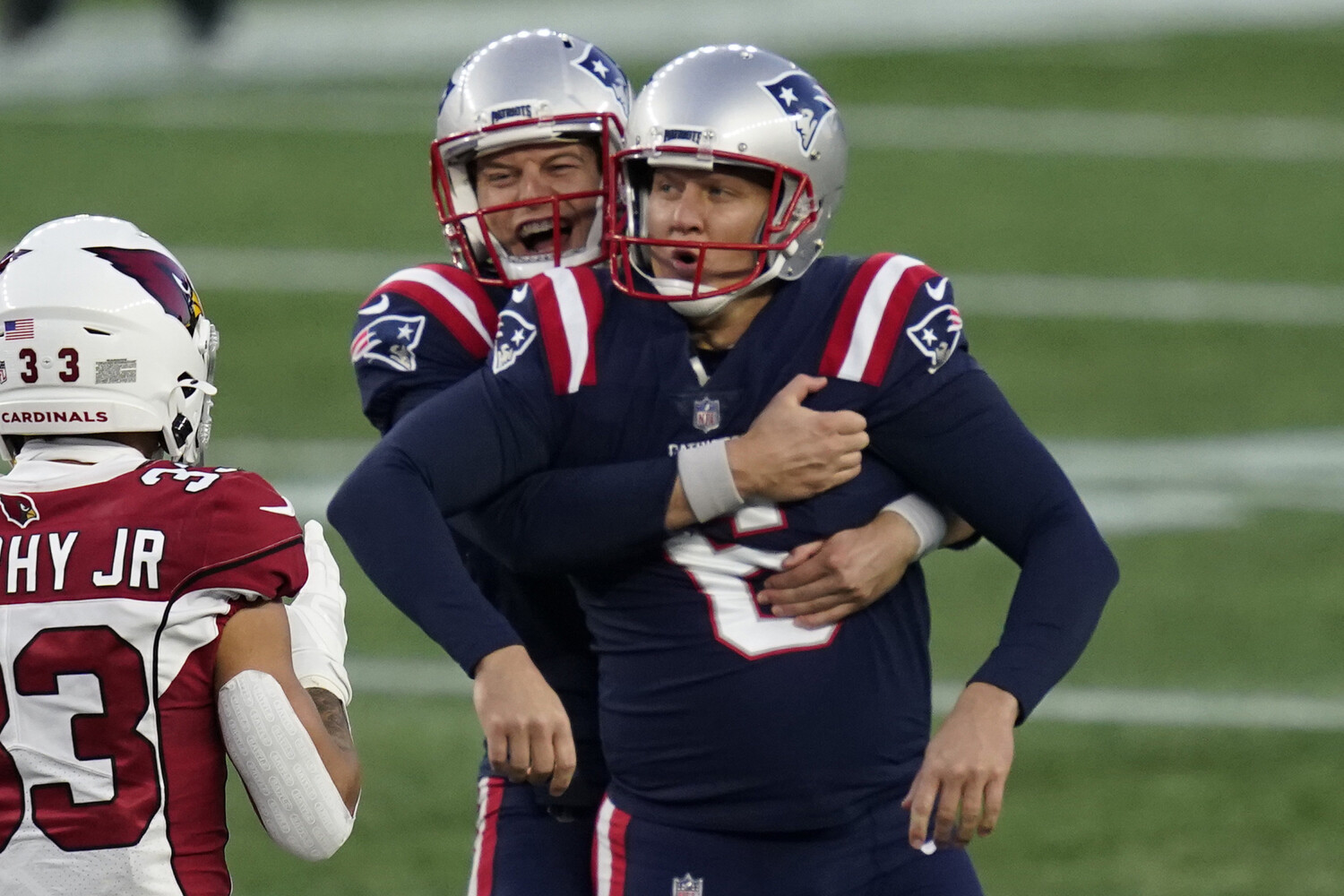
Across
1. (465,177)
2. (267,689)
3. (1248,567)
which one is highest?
(465,177)

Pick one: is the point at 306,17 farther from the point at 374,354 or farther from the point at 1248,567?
the point at 374,354

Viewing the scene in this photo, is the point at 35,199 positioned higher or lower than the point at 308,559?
lower

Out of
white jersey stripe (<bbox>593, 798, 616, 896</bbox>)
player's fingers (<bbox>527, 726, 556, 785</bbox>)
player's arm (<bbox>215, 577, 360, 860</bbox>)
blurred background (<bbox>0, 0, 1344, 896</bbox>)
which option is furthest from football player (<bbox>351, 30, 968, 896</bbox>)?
blurred background (<bbox>0, 0, 1344, 896</bbox>)

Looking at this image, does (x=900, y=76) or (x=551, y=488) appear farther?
(x=900, y=76)

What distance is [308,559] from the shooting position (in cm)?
269

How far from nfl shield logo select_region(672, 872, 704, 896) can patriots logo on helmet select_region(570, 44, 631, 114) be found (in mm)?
1221

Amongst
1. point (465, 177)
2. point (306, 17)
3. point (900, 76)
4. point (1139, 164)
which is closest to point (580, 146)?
point (465, 177)

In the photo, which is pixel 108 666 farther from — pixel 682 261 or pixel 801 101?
pixel 801 101

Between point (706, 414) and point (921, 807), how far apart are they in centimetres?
59

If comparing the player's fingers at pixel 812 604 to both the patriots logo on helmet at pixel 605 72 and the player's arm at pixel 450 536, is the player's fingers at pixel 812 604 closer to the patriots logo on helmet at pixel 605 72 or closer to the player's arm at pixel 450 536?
the player's arm at pixel 450 536

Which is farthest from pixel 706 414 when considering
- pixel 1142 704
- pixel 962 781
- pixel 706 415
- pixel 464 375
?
pixel 1142 704

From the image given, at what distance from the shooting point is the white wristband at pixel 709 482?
2842 millimetres

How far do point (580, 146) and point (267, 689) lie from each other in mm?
1303

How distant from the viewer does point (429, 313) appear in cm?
324
